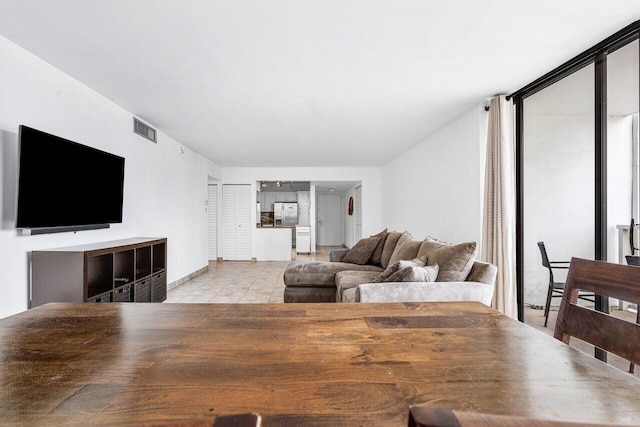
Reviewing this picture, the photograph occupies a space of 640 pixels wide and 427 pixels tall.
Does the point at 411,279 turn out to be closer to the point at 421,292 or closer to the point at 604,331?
the point at 421,292

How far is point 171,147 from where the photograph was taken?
529 centimetres

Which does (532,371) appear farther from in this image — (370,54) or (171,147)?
(171,147)

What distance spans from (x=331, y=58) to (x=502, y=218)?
2338 mm

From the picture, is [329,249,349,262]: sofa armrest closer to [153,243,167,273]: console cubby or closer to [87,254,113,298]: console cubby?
[153,243,167,273]: console cubby

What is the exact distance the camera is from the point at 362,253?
4520mm

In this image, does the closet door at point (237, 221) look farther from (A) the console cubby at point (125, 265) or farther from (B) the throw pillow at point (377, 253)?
(A) the console cubby at point (125, 265)

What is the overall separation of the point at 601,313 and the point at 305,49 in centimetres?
240

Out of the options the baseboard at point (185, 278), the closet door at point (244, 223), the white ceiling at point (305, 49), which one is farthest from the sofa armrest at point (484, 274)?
the closet door at point (244, 223)

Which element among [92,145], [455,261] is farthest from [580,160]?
[92,145]

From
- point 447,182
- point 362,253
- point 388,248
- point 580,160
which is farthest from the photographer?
point 447,182

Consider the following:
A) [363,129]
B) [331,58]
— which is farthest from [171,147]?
[331,58]

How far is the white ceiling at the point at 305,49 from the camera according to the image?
2.05 meters

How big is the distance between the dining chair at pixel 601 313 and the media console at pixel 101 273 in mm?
3104

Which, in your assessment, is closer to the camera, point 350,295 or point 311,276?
point 350,295
